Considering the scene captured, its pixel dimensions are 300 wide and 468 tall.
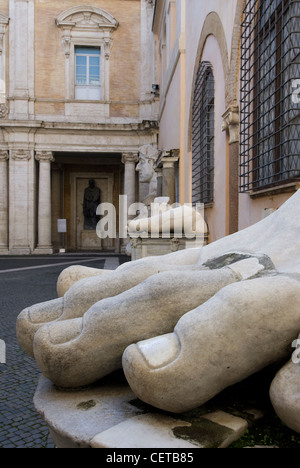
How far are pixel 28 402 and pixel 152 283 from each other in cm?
127

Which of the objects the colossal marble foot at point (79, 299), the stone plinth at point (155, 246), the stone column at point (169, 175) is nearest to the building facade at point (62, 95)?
the stone column at point (169, 175)

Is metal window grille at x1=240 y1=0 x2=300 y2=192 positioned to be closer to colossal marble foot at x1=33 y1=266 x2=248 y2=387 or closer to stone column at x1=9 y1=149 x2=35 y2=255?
colossal marble foot at x1=33 y1=266 x2=248 y2=387

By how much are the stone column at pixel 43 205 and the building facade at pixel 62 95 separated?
0.03m

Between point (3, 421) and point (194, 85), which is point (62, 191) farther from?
point (3, 421)

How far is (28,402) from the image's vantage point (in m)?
2.19

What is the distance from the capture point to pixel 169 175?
8867 millimetres

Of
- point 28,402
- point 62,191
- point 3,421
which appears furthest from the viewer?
point 62,191

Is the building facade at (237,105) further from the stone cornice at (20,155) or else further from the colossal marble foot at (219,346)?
the stone cornice at (20,155)

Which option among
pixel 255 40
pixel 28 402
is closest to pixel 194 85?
pixel 255 40

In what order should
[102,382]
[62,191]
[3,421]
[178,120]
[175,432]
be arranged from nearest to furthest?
[175,432] → [102,382] → [3,421] → [178,120] → [62,191]

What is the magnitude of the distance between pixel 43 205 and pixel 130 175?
3.15 meters

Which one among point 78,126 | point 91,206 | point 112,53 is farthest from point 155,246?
point 91,206

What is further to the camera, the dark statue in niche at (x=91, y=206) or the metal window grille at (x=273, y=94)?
the dark statue in niche at (x=91, y=206)

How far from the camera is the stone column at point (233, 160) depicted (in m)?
4.98
